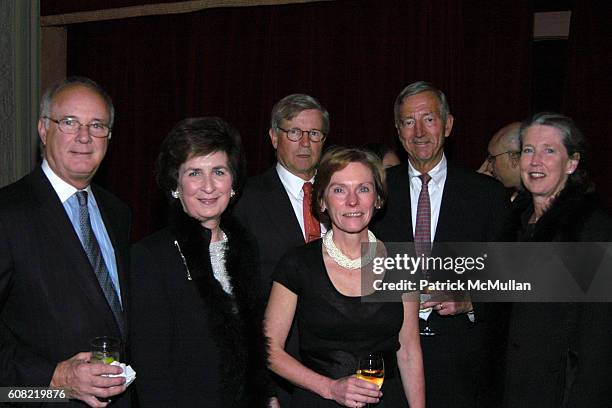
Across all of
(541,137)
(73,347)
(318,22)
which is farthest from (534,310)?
(318,22)

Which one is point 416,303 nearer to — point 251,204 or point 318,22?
point 251,204

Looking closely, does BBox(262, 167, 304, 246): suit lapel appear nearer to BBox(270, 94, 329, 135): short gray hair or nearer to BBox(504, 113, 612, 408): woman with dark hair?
BBox(270, 94, 329, 135): short gray hair

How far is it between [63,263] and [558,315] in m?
1.76

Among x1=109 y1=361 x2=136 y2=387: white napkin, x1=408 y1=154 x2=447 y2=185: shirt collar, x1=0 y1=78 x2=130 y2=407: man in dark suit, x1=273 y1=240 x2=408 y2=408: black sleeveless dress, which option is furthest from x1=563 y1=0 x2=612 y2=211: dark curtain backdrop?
x1=109 y1=361 x2=136 y2=387: white napkin

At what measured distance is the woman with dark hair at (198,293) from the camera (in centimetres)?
239

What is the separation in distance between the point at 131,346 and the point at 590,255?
66.0 inches

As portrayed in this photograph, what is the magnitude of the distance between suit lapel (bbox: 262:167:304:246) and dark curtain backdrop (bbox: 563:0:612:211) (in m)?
2.48

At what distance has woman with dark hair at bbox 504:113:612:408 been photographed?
252 centimetres

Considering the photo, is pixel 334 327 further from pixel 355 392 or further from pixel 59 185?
pixel 59 185

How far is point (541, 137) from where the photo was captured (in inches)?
110

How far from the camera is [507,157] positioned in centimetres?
449

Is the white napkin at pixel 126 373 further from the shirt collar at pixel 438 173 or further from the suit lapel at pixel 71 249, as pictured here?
the shirt collar at pixel 438 173

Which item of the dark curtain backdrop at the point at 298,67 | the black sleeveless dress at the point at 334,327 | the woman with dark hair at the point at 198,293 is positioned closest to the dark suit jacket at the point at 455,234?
the black sleeveless dress at the point at 334,327

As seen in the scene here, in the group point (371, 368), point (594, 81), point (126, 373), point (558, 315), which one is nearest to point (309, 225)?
point (371, 368)
